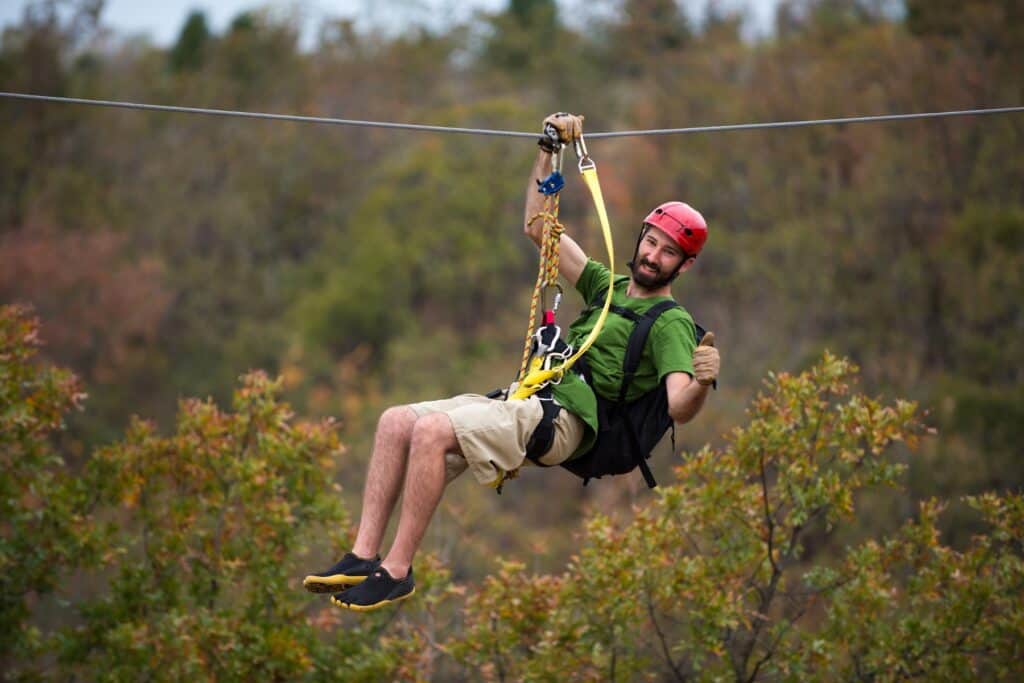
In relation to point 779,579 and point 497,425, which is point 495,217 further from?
point 497,425

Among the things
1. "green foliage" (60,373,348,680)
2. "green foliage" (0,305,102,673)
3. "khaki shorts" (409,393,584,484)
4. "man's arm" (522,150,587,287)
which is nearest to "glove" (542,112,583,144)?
"man's arm" (522,150,587,287)

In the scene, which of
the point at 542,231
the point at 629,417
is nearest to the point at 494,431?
the point at 629,417

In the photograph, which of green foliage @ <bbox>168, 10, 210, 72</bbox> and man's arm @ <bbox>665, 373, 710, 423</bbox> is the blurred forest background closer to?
green foliage @ <bbox>168, 10, 210, 72</bbox>

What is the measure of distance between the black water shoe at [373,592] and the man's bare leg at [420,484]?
31 mm

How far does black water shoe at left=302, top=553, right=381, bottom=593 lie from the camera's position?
513 cm

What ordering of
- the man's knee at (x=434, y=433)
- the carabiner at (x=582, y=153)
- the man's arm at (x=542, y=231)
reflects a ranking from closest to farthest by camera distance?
the man's knee at (x=434, y=433), the carabiner at (x=582, y=153), the man's arm at (x=542, y=231)

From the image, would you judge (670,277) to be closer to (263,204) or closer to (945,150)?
(945,150)

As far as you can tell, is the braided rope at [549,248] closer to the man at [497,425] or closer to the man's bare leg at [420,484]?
the man at [497,425]

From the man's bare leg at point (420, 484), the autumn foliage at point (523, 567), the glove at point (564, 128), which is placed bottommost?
the autumn foliage at point (523, 567)

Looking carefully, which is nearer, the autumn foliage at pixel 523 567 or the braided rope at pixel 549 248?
the braided rope at pixel 549 248

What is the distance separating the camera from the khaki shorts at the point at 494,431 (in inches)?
205

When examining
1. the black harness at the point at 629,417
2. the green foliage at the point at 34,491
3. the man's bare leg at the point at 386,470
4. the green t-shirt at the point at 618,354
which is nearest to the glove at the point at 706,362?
the green t-shirt at the point at 618,354

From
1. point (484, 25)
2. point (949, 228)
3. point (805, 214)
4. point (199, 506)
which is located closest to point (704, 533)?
point (199, 506)

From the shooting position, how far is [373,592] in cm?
509
